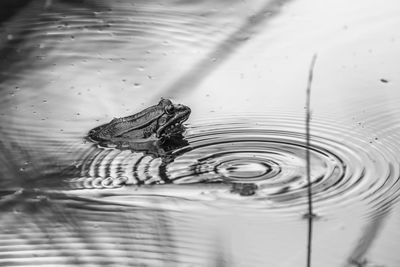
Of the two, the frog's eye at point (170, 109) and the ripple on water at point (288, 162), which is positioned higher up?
the frog's eye at point (170, 109)

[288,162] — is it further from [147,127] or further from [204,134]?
[147,127]

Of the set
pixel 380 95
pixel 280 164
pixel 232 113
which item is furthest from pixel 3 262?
pixel 380 95

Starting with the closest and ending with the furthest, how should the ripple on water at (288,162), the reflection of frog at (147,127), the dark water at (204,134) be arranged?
the dark water at (204,134), the ripple on water at (288,162), the reflection of frog at (147,127)

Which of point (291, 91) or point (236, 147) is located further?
point (291, 91)

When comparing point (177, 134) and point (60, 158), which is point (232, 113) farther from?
point (60, 158)

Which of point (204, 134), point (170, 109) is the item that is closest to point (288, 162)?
point (204, 134)
